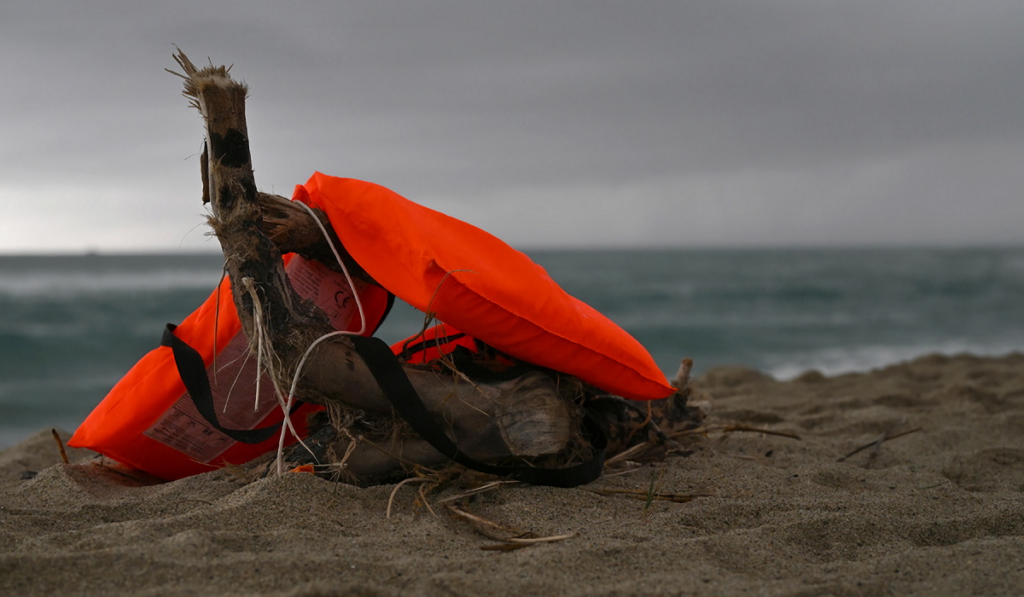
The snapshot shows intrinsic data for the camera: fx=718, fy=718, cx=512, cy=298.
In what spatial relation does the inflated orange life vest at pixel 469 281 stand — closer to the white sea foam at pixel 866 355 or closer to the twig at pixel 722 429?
the twig at pixel 722 429

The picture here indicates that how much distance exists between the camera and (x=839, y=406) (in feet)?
12.7

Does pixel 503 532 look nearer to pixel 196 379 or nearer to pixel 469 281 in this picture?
pixel 469 281

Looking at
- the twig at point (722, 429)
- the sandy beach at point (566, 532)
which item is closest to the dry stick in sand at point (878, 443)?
the sandy beach at point (566, 532)

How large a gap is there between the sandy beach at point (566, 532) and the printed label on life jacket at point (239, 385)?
0.18m

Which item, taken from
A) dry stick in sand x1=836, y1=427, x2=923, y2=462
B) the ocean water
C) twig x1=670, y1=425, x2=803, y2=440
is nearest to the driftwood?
twig x1=670, y1=425, x2=803, y2=440

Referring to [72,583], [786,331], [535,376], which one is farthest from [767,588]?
[786,331]

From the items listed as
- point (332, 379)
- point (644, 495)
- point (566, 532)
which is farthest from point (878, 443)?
point (332, 379)

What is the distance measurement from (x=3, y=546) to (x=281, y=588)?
661 millimetres

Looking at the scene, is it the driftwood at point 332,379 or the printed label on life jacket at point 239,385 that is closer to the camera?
the driftwood at point 332,379

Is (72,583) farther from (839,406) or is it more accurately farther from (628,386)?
(839,406)

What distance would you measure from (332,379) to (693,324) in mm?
12132

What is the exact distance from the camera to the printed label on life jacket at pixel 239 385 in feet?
6.98

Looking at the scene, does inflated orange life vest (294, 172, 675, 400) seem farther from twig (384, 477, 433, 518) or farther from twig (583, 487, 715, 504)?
twig (384, 477, 433, 518)

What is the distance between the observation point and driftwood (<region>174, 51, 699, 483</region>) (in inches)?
68.1
